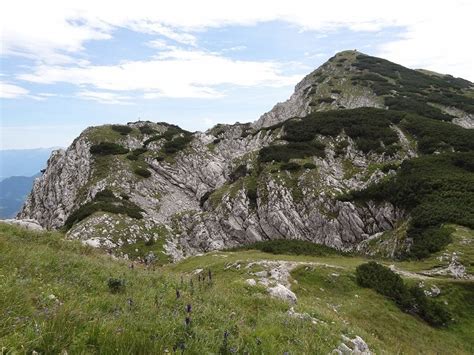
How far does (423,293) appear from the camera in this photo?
25.4m

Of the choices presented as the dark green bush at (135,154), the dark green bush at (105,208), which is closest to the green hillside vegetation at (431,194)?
the dark green bush at (105,208)

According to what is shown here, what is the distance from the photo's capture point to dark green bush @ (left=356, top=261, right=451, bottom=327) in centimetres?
2406

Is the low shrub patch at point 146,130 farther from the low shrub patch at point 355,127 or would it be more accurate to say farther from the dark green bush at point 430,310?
the dark green bush at point 430,310

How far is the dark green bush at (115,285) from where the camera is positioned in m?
9.00

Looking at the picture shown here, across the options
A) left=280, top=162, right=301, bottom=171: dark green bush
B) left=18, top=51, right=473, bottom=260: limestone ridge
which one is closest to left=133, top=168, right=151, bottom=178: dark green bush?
left=18, top=51, right=473, bottom=260: limestone ridge

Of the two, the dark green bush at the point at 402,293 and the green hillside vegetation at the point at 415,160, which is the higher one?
the green hillside vegetation at the point at 415,160

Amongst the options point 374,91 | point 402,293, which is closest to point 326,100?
point 374,91

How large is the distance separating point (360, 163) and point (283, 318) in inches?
2087

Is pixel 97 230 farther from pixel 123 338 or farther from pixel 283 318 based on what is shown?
pixel 123 338

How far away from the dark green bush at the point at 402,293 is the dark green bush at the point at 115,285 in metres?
21.8

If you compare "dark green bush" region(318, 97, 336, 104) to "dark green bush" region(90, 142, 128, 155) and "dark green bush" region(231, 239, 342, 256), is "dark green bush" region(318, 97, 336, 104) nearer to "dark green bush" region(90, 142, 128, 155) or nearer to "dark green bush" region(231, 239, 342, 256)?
"dark green bush" region(90, 142, 128, 155)

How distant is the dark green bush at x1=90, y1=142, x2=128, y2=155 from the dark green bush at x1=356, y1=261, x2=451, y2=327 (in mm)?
56411

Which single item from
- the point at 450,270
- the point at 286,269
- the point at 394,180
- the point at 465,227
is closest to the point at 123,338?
the point at 286,269

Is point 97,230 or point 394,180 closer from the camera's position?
point 97,230
